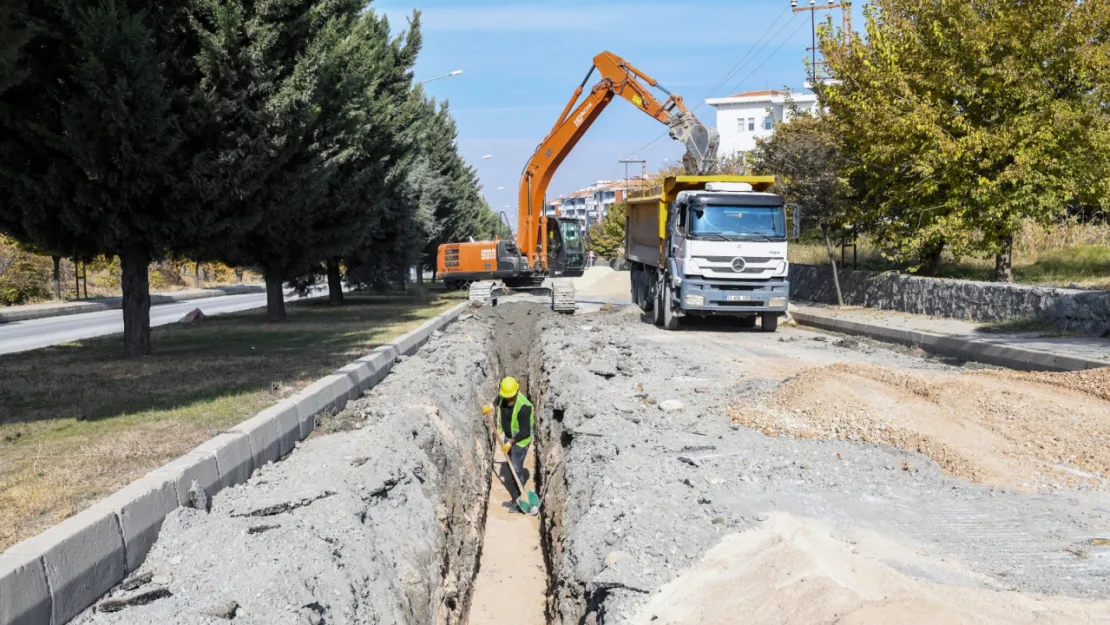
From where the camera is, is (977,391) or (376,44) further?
(376,44)

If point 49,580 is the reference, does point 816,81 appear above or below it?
above

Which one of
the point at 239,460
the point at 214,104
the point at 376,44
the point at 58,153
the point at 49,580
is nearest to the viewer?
the point at 49,580

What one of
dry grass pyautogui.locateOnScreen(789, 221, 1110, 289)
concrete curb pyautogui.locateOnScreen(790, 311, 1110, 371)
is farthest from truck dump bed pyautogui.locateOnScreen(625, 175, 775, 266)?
dry grass pyautogui.locateOnScreen(789, 221, 1110, 289)

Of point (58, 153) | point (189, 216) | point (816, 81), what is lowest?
point (189, 216)

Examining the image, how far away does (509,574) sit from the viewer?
870 centimetres

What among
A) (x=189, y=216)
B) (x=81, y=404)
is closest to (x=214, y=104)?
(x=189, y=216)

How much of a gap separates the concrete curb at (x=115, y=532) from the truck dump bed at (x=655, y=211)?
43.1 feet

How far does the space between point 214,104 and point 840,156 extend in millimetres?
17108

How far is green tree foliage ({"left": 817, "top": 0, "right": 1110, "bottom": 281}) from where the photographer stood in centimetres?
1847

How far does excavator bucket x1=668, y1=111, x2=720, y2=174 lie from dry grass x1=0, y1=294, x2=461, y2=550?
25.8ft

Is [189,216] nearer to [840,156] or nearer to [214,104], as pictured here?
[214,104]

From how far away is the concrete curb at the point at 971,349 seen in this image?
1277cm

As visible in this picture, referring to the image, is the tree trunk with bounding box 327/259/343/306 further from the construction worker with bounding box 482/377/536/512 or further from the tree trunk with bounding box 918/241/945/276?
the construction worker with bounding box 482/377/536/512

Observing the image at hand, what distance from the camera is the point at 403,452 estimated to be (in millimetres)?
7219
